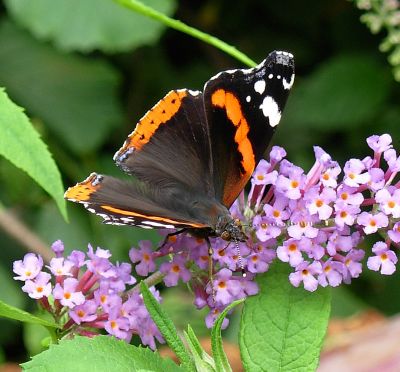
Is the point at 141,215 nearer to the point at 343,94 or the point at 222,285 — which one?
the point at 222,285

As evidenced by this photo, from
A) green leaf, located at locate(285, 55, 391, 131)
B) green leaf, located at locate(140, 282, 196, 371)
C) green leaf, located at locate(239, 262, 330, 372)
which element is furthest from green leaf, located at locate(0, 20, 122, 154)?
green leaf, located at locate(140, 282, 196, 371)

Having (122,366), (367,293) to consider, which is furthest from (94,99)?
(122,366)

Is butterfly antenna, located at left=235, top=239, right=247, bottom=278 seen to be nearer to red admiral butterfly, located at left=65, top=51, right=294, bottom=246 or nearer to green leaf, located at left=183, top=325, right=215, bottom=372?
red admiral butterfly, located at left=65, top=51, right=294, bottom=246

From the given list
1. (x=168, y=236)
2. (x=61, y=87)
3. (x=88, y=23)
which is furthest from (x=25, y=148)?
(x=61, y=87)

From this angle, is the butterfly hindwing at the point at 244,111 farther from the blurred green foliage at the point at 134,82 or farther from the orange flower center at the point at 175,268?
the blurred green foliage at the point at 134,82

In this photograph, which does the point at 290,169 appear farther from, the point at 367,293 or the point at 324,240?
the point at 367,293

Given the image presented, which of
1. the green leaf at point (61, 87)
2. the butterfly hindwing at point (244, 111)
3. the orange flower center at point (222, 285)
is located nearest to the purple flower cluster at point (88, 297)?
the orange flower center at point (222, 285)
